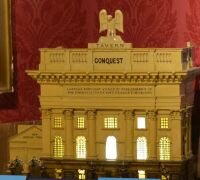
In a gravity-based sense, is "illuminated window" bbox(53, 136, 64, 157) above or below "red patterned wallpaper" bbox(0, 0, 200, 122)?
below

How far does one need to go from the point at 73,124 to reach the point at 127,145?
1.38ft

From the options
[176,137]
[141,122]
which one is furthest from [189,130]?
[141,122]

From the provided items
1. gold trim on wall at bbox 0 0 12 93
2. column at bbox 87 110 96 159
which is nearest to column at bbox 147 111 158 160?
column at bbox 87 110 96 159

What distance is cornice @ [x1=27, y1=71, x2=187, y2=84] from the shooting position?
575cm

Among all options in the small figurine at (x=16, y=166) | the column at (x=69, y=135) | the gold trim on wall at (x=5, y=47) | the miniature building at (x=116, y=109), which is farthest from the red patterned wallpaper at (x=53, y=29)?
the column at (x=69, y=135)

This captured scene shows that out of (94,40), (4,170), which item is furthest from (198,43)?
(4,170)

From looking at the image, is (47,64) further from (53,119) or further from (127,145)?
(127,145)

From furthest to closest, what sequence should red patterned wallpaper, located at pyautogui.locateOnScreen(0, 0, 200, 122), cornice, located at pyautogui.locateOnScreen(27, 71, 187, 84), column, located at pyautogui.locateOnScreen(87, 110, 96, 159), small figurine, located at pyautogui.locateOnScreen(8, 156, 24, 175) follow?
red patterned wallpaper, located at pyautogui.locateOnScreen(0, 0, 200, 122) < small figurine, located at pyautogui.locateOnScreen(8, 156, 24, 175) < column, located at pyautogui.locateOnScreen(87, 110, 96, 159) < cornice, located at pyautogui.locateOnScreen(27, 71, 187, 84)

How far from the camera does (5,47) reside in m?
6.56

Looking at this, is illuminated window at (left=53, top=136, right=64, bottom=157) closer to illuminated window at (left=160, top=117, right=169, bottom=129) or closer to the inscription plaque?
the inscription plaque

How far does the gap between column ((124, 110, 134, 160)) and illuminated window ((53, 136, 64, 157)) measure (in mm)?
486

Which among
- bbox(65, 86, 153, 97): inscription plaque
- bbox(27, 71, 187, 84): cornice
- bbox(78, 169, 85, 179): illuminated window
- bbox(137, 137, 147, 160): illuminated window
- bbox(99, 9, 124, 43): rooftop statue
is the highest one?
bbox(99, 9, 124, 43): rooftop statue

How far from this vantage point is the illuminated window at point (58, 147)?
606 cm

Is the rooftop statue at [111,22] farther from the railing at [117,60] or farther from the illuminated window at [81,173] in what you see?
the illuminated window at [81,173]
